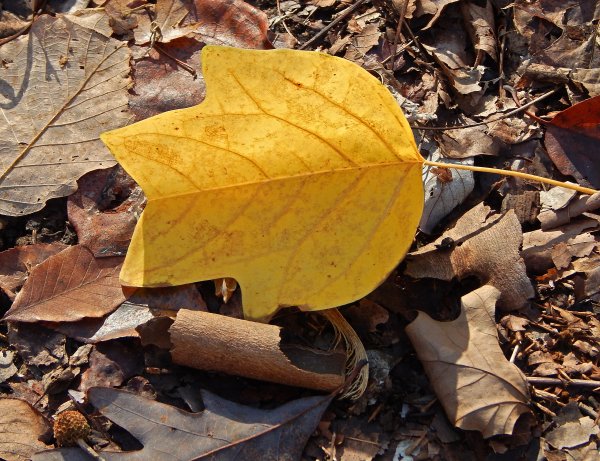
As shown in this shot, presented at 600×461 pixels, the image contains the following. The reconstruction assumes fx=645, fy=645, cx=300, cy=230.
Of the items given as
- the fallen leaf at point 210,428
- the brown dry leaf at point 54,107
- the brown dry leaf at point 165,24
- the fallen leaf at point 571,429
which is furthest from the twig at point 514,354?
the brown dry leaf at point 165,24

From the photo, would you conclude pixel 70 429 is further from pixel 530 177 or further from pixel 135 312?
pixel 530 177

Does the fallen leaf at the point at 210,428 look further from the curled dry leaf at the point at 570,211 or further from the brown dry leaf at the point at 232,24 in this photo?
the brown dry leaf at the point at 232,24

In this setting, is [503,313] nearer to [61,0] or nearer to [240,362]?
[240,362]

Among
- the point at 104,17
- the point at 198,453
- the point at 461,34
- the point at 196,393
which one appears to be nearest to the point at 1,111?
the point at 104,17

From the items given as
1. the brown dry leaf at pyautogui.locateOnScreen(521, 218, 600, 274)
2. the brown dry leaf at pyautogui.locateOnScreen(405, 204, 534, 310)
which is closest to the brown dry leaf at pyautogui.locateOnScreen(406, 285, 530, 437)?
the brown dry leaf at pyautogui.locateOnScreen(405, 204, 534, 310)

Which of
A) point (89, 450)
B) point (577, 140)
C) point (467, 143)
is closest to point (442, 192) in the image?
point (467, 143)
